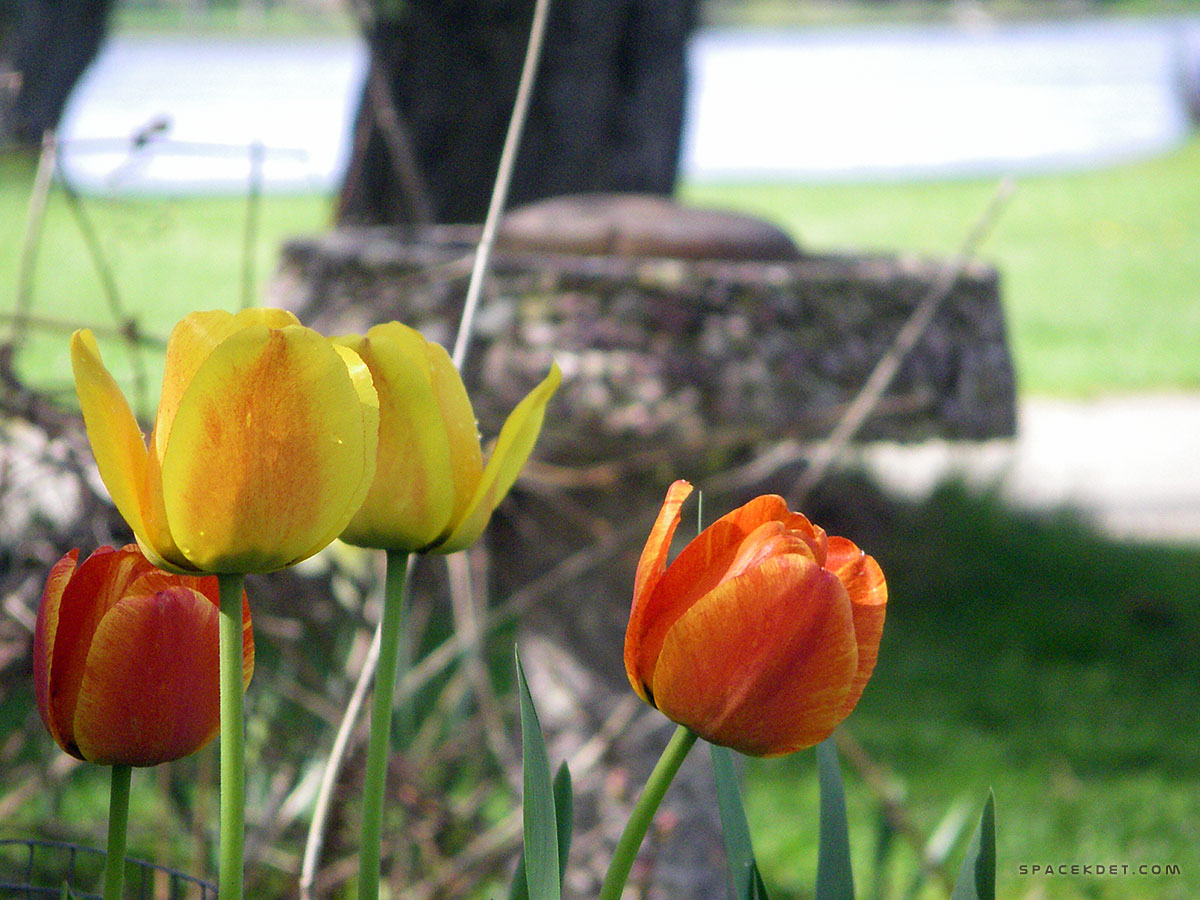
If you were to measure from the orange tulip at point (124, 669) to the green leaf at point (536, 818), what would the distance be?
0.08 meters

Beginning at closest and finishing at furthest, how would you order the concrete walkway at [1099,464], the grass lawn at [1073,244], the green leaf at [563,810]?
1. the green leaf at [563,810]
2. the concrete walkway at [1099,464]
3. the grass lawn at [1073,244]

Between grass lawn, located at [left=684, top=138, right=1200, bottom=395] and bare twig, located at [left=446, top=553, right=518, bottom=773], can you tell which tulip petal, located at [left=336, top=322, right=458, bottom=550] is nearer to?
bare twig, located at [left=446, top=553, right=518, bottom=773]

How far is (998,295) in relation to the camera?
4.55ft

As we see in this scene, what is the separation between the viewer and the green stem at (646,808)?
12.5 inches

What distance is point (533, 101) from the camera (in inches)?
91.7

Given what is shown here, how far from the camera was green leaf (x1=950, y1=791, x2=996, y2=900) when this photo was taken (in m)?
0.35

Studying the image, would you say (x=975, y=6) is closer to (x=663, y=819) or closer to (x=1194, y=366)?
(x=1194, y=366)

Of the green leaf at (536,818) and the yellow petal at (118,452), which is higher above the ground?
the yellow petal at (118,452)

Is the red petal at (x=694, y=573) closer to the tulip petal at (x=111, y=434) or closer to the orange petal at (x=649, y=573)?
the orange petal at (x=649, y=573)

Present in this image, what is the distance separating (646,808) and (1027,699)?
2.45 meters

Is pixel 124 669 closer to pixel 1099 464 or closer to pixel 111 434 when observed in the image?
pixel 111 434

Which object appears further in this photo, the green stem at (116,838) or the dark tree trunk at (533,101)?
the dark tree trunk at (533,101)

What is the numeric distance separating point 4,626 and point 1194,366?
589 cm

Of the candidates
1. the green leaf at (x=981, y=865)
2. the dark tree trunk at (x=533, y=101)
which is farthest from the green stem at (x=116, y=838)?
the dark tree trunk at (x=533, y=101)
